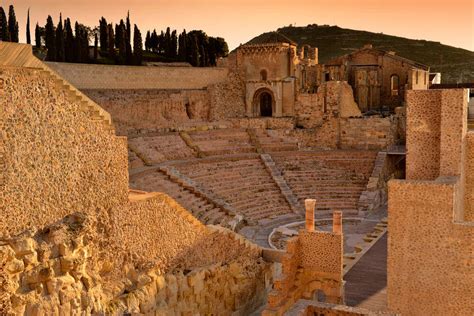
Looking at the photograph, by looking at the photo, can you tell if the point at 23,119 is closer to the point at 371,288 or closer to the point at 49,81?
the point at 49,81

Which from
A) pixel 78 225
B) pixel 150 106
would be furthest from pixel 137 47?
pixel 78 225

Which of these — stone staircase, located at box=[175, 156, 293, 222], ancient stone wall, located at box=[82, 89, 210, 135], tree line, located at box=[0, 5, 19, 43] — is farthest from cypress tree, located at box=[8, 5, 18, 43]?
stone staircase, located at box=[175, 156, 293, 222]

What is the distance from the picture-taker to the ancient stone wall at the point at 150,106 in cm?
2981

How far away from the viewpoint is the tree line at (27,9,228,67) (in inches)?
1384

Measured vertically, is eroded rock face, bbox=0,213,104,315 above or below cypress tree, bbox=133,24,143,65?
below

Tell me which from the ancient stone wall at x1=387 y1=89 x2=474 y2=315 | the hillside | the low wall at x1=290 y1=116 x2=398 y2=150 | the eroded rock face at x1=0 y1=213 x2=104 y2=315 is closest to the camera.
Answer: the eroded rock face at x1=0 y1=213 x2=104 y2=315

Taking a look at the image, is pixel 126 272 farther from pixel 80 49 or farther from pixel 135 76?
pixel 80 49

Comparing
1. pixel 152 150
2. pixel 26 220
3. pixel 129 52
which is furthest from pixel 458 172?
pixel 129 52

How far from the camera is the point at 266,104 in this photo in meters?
40.1

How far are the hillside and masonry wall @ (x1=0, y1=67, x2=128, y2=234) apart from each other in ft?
197

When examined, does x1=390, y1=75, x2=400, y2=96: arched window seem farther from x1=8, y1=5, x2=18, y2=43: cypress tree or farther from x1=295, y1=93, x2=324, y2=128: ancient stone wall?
x1=8, y1=5, x2=18, y2=43: cypress tree

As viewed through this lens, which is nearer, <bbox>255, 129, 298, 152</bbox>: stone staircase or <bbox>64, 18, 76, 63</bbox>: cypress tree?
<bbox>255, 129, 298, 152</bbox>: stone staircase

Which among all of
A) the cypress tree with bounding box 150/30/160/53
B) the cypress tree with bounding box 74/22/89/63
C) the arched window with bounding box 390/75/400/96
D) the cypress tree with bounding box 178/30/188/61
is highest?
the cypress tree with bounding box 150/30/160/53

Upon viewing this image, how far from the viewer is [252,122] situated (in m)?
34.1
